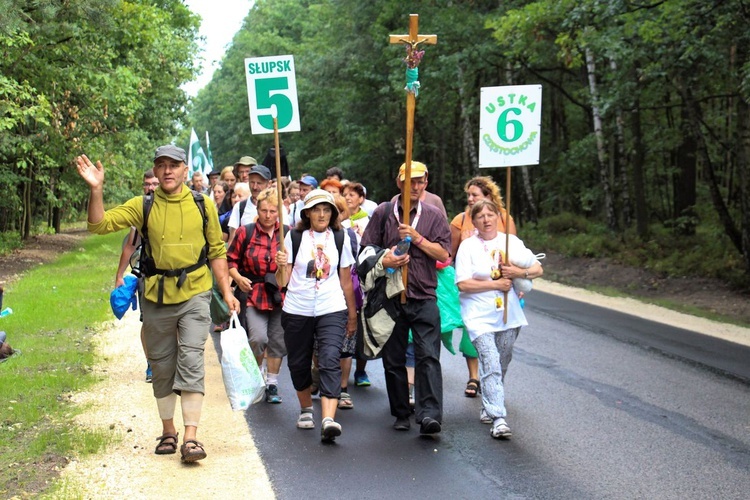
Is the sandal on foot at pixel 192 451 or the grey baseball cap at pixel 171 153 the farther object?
the grey baseball cap at pixel 171 153

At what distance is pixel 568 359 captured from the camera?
11.2 m

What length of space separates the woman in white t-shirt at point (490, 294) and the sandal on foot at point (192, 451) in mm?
2179

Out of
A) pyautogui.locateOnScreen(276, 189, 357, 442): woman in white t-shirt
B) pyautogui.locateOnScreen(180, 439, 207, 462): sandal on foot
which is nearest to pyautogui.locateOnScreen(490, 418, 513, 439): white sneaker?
pyautogui.locateOnScreen(276, 189, 357, 442): woman in white t-shirt

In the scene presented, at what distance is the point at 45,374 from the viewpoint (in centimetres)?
973

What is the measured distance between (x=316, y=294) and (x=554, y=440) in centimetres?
208

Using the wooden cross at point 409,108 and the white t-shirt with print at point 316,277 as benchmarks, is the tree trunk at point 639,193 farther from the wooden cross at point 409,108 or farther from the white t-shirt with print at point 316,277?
the white t-shirt with print at point 316,277

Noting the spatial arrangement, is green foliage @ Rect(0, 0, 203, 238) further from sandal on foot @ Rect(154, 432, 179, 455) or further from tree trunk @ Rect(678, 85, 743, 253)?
tree trunk @ Rect(678, 85, 743, 253)

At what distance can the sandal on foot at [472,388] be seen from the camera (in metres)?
9.11

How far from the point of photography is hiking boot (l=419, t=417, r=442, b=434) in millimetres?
7312

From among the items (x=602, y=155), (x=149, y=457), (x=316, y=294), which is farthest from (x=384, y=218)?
(x=602, y=155)

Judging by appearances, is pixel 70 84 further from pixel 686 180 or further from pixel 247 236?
pixel 247 236

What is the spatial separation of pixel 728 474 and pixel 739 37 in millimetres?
12297

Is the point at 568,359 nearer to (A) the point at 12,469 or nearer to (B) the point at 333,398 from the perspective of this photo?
(B) the point at 333,398

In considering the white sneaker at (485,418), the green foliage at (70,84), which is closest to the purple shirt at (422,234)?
the white sneaker at (485,418)
